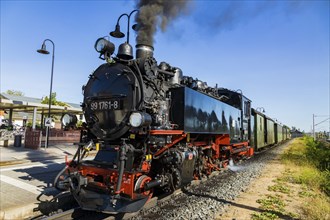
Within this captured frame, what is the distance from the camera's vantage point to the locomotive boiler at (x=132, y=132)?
4.70m

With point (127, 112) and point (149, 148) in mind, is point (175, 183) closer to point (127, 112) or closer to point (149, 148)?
point (149, 148)

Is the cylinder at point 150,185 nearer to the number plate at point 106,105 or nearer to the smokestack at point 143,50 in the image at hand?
the number plate at point 106,105

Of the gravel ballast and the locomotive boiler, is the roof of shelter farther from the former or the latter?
the gravel ballast

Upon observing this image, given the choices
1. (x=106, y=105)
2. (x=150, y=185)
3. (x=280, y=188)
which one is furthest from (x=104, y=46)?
(x=280, y=188)

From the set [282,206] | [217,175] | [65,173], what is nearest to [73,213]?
[65,173]

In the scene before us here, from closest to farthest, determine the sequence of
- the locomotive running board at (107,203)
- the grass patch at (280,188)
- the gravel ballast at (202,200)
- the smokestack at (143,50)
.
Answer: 1. the locomotive running board at (107,203)
2. the gravel ballast at (202,200)
3. the smokestack at (143,50)
4. the grass patch at (280,188)

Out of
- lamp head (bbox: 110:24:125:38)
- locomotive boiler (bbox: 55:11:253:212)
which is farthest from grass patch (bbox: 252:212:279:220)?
lamp head (bbox: 110:24:125:38)

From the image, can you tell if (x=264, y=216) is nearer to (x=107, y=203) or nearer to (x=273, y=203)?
(x=273, y=203)

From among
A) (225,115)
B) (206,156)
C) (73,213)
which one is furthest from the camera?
(225,115)

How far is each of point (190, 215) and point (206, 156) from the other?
3261mm

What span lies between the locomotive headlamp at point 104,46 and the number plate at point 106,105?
1082 mm

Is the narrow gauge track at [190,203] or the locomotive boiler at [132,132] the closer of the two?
the locomotive boiler at [132,132]

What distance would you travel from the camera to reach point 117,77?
224 inches

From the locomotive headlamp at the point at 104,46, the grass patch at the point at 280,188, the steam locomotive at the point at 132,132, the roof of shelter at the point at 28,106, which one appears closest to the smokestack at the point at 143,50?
the steam locomotive at the point at 132,132
